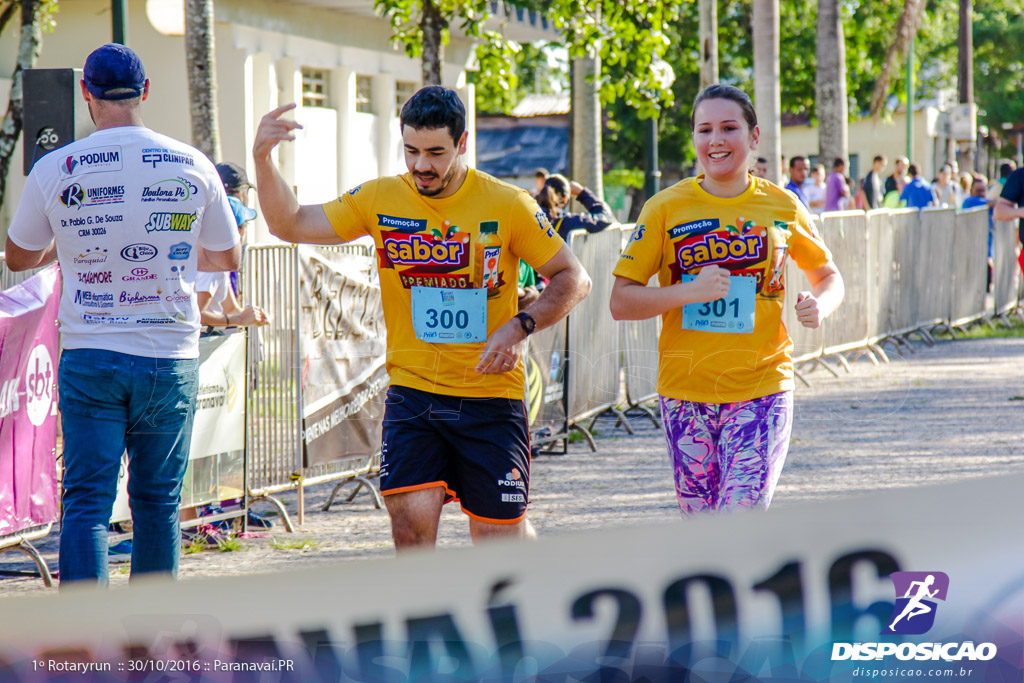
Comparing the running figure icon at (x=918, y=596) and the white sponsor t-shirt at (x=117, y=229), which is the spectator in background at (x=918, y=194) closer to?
the white sponsor t-shirt at (x=117, y=229)

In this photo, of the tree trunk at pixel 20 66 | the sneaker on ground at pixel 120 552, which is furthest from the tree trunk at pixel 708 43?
the sneaker on ground at pixel 120 552

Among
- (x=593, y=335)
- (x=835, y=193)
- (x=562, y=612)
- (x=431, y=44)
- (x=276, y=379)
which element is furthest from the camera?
(x=835, y=193)

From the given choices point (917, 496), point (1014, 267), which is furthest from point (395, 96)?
point (917, 496)

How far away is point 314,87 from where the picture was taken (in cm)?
1983

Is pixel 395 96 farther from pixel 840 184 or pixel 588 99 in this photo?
pixel 840 184

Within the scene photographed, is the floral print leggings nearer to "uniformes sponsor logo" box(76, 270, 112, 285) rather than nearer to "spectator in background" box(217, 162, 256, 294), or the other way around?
"uniformes sponsor logo" box(76, 270, 112, 285)

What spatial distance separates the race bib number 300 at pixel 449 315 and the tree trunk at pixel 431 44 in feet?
31.2

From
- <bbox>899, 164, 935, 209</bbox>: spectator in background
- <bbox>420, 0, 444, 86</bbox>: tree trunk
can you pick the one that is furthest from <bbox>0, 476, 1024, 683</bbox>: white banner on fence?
<bbox>899, 164, 935, 209</bbox>: spectator in background

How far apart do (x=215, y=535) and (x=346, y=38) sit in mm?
14861

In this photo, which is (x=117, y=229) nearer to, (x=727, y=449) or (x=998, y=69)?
(x=727, y=449)

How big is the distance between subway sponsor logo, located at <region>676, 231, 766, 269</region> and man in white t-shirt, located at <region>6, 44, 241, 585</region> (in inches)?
63.9

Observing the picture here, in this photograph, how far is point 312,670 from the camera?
5.72ft

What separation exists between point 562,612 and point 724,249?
2.33 metres

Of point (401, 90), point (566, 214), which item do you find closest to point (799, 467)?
point (566, 214)
